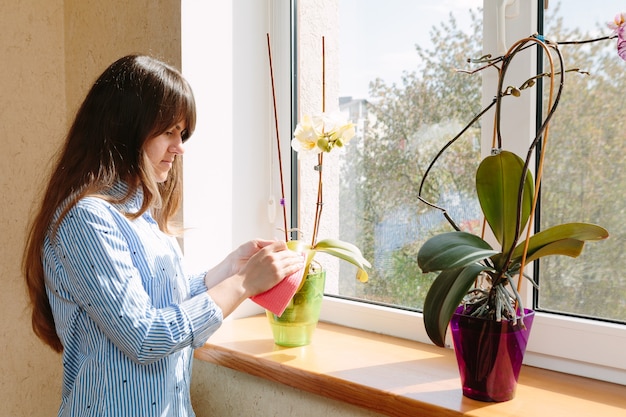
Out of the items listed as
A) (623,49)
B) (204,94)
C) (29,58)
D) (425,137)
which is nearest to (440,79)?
(425,137)

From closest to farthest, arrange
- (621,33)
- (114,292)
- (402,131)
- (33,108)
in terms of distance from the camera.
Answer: (621,33) < (114,292) < (402,131) < (33,108)

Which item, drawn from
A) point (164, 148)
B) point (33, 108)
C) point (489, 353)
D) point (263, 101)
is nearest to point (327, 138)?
point (164, 148)

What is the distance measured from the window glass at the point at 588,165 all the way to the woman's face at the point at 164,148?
714 mm

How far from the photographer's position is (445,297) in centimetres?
96

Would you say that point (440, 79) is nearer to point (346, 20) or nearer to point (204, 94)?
point (346, 20)

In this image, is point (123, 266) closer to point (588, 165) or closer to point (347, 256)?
point (347, 256)

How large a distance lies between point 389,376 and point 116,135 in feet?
2.22

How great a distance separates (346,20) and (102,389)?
102 cm

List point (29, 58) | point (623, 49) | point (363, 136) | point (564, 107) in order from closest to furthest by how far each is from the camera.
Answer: point (623, 49) < point (564, 107) < point (363, 136) < point (29, 58)

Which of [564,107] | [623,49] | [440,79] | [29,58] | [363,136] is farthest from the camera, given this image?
[29,58]

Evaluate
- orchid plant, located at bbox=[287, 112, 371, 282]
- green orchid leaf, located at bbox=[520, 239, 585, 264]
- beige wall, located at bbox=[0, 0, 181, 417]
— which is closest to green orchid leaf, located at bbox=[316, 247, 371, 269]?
orchid plant, located at bbox=[287, 112, 371, 282]

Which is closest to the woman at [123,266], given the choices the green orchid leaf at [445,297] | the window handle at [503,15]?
the green orchid leaf at [445,297]

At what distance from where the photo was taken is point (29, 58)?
1783mm

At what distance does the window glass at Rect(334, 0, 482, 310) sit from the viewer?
132 centimetres
